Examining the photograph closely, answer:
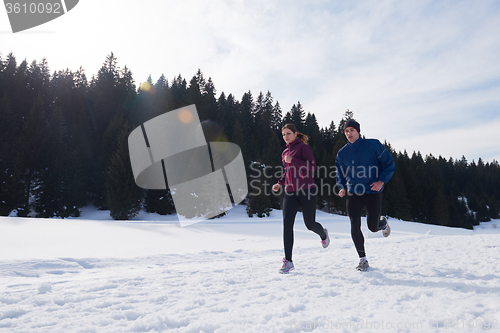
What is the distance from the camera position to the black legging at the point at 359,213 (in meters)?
3.67

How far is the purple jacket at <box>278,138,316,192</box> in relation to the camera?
12.6 ft

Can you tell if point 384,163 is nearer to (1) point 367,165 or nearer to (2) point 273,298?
(1) point 367,165

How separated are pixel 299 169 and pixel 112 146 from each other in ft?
115

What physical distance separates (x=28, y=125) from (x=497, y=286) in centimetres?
4210

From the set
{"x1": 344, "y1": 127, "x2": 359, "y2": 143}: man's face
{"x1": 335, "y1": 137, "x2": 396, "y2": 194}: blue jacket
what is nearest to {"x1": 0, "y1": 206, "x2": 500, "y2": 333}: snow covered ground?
{"x1": 335, "y1": 137, "x2": 396, "y2": 194}: blue jacket

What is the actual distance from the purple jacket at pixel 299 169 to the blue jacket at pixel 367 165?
1.92 feet

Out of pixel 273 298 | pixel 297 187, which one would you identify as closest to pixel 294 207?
Result: pixel 297 187

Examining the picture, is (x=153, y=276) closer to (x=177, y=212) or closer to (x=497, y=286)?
(x=497, y=286)

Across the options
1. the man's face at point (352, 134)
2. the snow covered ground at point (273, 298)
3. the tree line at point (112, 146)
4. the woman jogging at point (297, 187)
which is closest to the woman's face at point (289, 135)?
the woman jogging at point (297, 187)

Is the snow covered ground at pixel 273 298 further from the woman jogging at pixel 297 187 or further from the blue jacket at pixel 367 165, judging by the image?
the blue jacket at pixel 367 165

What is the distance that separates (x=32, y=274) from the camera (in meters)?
3.93

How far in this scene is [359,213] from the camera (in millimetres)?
3805

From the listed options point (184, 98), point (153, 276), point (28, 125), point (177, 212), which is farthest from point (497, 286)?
point (184, 98)

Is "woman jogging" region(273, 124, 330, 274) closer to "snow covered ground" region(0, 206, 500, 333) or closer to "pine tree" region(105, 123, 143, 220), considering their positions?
"snow covered ground" region(0, 206, 500, 333)
